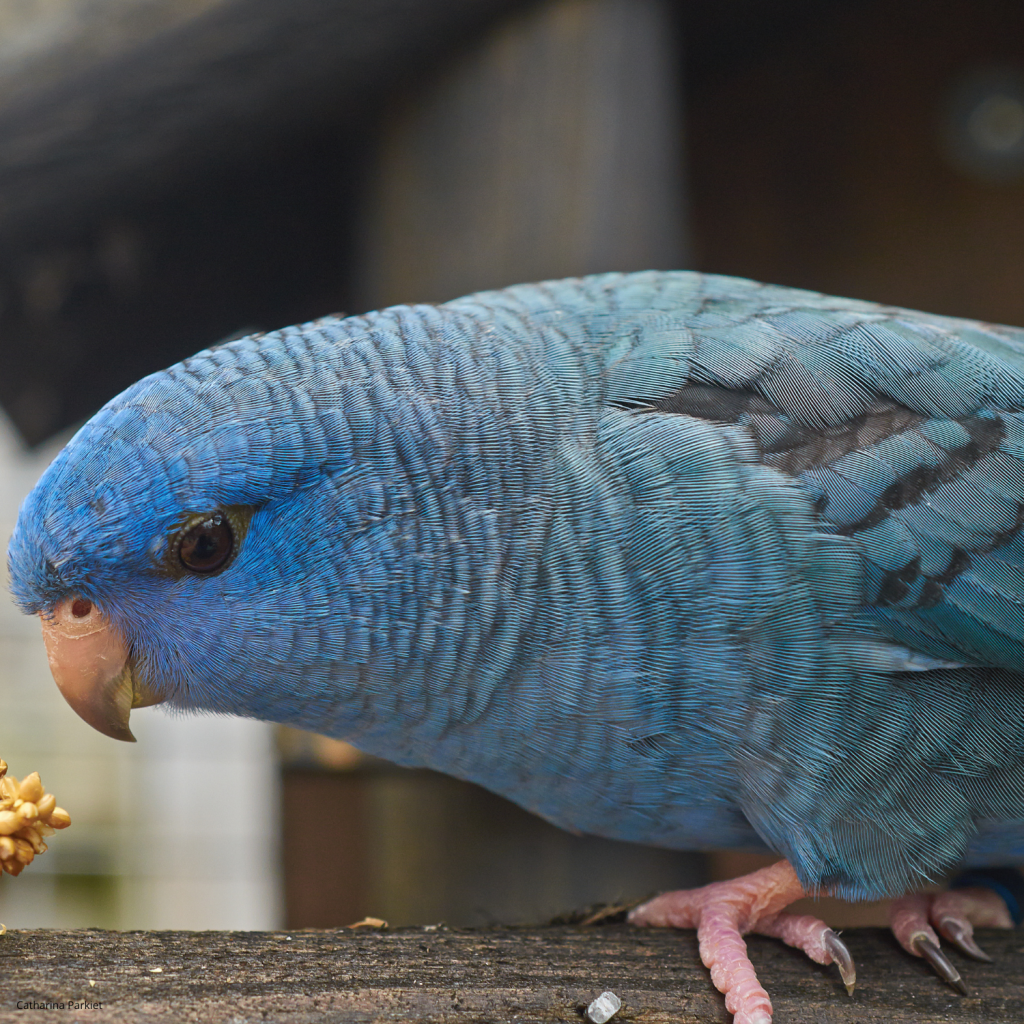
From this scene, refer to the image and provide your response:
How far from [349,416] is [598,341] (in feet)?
1.83

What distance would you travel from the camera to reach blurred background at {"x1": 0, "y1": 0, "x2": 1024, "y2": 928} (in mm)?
2562

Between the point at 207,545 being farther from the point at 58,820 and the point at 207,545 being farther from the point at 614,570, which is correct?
the point at 614,570

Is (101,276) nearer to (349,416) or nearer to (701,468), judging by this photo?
(349,416)

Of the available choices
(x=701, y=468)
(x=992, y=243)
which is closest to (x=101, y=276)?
(x=701, y=468)

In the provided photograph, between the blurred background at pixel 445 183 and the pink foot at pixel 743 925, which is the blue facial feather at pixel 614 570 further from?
the blurred background at pixel 445 183

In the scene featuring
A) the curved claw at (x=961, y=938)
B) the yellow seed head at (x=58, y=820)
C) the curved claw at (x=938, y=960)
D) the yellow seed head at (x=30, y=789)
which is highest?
the yellow seed head at (x=30, y=789)

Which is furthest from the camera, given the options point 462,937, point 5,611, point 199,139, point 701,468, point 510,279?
point 5,611

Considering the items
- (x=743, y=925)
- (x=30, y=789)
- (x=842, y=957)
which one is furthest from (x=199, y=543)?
(x=842, y=957)

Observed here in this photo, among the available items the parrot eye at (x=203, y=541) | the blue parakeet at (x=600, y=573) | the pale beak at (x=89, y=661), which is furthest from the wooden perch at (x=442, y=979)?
the parrot eye at (x=203, y=541)

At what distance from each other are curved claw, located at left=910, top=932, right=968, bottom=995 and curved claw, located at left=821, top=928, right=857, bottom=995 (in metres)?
0.18

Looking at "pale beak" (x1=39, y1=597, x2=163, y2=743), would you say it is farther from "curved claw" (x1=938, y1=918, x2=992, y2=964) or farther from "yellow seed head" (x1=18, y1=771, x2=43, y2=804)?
"curved claw" (x1=938, y1=918, x2=992, y2=964)

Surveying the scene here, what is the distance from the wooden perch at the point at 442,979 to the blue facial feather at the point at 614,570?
0.69ft

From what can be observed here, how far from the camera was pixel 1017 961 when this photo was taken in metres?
1.95

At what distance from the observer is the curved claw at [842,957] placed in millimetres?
1764
